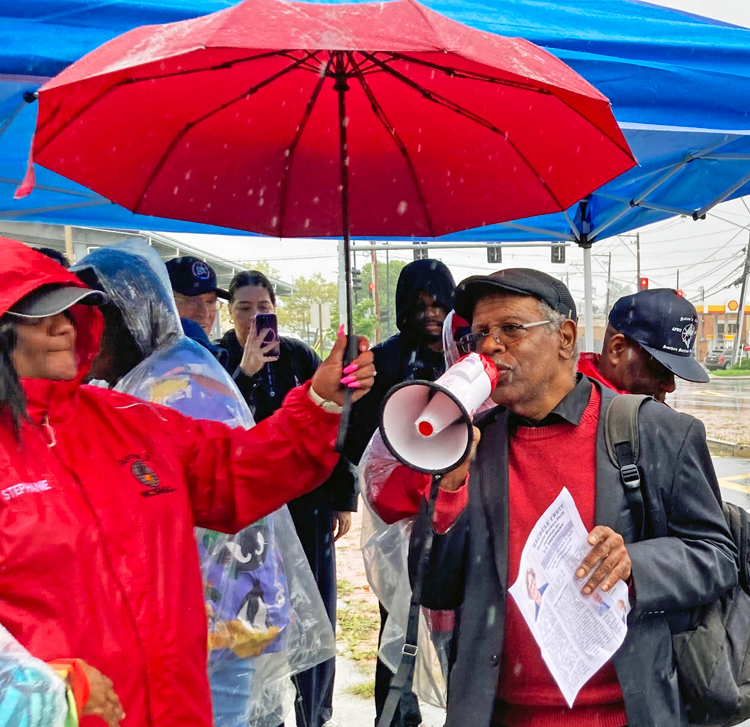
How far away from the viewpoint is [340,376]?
187cm

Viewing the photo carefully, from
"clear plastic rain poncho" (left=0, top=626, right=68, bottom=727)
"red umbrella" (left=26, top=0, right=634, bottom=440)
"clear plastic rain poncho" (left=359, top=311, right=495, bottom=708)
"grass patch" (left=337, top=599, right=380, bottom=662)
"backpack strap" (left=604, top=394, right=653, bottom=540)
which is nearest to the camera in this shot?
"clear plastic rain poncho" (left=0, top=626, right=68, bottom=727)

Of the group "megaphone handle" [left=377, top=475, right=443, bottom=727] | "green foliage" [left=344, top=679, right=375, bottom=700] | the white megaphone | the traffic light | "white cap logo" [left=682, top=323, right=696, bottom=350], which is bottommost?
"green foliage" [left=344, top=679, right=375, bottom=700]

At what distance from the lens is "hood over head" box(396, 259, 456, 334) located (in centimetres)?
358

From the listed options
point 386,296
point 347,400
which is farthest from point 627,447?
point 386,296

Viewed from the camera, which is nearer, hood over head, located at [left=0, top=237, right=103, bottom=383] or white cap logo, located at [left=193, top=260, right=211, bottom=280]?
hood over head, located at [left=0, top=237, right=103, bottom=383]

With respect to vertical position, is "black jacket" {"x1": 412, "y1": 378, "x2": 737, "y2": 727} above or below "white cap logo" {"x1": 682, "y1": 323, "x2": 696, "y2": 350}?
below

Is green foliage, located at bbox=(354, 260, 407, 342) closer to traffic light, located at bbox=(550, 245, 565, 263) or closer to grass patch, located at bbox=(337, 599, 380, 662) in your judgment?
grass patch, located at bbox=(337, 599, 380, 662)

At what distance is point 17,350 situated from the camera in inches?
60.9

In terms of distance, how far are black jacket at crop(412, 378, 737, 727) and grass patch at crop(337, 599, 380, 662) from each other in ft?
10.3

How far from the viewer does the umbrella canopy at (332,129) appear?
160cm

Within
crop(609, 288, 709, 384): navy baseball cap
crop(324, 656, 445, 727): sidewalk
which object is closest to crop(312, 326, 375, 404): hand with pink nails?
crop(609, 288, 709, 384): navy baseball cap

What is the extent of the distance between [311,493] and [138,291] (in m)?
1.77

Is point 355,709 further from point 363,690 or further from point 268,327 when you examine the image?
point 268,327

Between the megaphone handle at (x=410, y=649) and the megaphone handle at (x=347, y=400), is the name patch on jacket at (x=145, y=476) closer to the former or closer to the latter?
the megaphone handle at (x=347, y=400)
